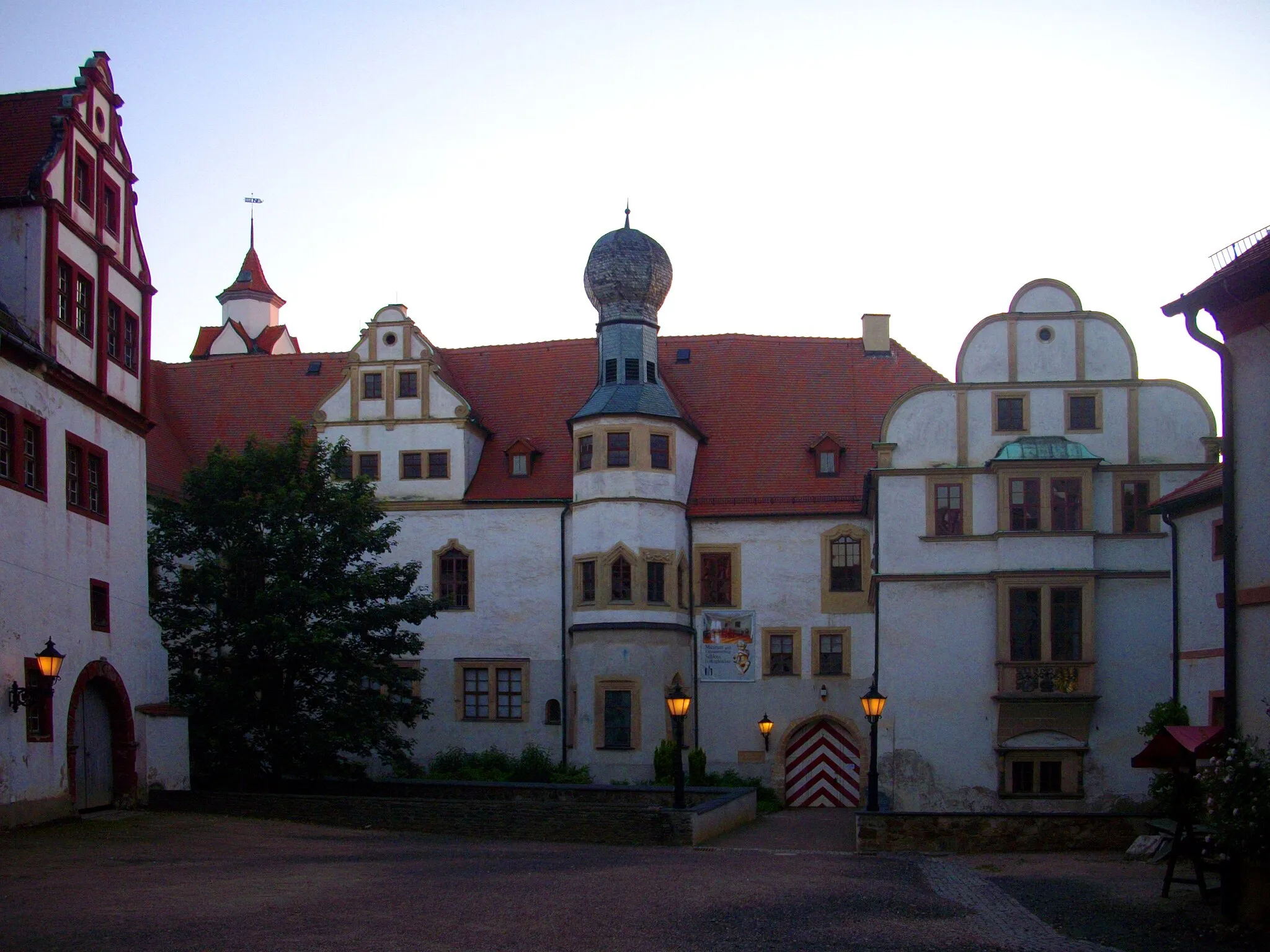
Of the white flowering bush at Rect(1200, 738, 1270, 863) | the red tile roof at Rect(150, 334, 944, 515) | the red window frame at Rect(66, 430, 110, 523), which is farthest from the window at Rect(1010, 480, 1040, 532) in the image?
the white flowering bush at Rect(1200, 738, 1270, 863)

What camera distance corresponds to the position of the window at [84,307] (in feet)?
90.5

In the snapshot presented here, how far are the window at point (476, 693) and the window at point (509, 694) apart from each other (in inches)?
14.1

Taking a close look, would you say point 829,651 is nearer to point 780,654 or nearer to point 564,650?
point 780,654

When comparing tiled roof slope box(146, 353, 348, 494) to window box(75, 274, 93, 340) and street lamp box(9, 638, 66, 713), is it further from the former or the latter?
street lamp box(9, 638, 66, 713)

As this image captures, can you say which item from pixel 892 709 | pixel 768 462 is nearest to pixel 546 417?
pixel 768 462

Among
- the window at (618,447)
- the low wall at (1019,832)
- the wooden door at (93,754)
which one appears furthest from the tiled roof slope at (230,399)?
the low wall at (1019,832)

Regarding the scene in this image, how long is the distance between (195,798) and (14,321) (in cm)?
897

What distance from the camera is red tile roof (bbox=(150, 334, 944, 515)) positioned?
45.8 metres

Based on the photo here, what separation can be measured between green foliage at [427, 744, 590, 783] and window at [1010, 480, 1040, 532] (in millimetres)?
13049

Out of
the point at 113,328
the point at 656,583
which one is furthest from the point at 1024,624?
the point at 113,328

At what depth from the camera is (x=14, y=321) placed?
2555 cm

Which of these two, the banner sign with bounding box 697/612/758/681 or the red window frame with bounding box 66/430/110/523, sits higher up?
the red window frame with bounding box 66/430/110/523

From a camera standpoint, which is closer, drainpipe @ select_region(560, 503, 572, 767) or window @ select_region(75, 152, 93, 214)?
window @ select_region(75, 152, 93, 214)

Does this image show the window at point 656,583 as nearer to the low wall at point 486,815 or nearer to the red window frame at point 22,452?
the low wall at point 486,815
